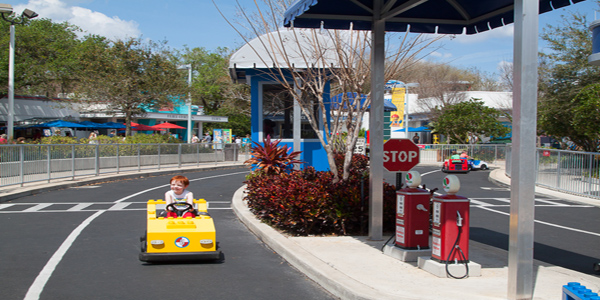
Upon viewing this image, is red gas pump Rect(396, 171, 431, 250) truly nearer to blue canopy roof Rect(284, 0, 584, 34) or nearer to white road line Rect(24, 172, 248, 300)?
blue canopy roof Rect(284, 0, 584, 34)

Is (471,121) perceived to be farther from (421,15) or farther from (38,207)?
(38,207)

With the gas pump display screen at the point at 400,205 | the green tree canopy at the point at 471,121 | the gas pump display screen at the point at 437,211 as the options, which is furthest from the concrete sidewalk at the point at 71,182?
the green tree canopy at the point at 471,121

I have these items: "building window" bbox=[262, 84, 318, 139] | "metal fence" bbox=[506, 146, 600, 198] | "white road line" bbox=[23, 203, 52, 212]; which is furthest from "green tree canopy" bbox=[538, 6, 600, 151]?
"white road line" bbox=[23, 203, 52, 212]

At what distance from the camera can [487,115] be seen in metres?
40.6

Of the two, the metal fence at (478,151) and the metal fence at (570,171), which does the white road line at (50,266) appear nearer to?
the metal fence at (570,171)

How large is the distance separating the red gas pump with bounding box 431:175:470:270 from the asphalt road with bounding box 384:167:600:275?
242cm

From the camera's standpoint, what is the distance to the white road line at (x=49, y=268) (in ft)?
19.4

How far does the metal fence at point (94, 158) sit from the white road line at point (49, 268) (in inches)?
341

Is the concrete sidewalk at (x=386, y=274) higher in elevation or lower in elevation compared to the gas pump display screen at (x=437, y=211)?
lower

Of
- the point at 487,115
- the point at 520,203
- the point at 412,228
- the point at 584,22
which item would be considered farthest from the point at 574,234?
the point at 487,115

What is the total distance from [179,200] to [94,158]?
52.8 ft

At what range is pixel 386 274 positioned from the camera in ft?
21.3

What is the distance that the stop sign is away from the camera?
825 cm

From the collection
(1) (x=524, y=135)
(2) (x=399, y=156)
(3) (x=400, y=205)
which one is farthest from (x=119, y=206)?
(1) (x=524, y=135)
